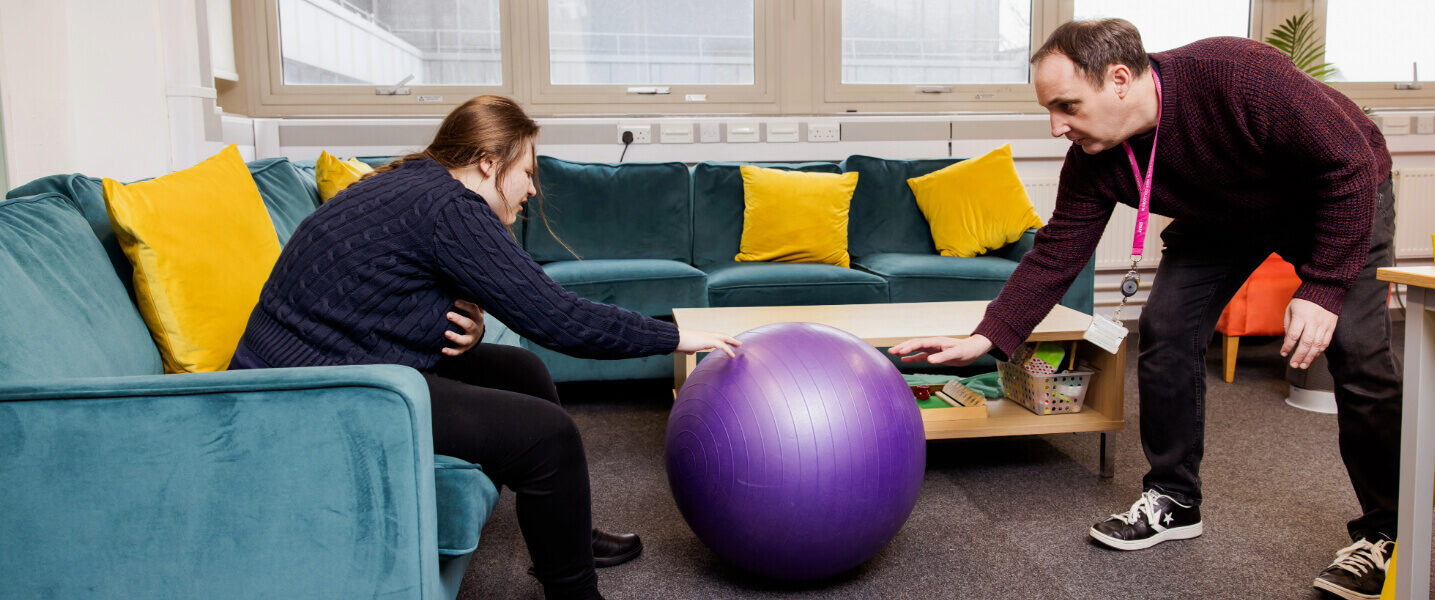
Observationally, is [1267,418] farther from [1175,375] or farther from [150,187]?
[150,187]

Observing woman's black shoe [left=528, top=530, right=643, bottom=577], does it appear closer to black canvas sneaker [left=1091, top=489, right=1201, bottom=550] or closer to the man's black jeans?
black canvas sneaker [left=1091, top=489, right=1201, bottom=550]

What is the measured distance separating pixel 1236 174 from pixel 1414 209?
3.68 m

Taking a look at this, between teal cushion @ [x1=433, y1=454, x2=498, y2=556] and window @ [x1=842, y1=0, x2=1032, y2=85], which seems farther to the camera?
window @ [x1=842, y1=0, x2=1032, y2=85]

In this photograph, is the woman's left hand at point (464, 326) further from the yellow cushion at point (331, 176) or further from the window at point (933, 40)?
the window at point (933, 40)

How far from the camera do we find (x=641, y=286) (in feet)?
9.74

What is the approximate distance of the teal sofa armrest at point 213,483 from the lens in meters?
1.04

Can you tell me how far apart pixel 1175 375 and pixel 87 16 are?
2.68 metres

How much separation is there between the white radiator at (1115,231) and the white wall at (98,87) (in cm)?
333

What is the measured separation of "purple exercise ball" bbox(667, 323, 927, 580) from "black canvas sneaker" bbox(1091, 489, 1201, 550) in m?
0.55

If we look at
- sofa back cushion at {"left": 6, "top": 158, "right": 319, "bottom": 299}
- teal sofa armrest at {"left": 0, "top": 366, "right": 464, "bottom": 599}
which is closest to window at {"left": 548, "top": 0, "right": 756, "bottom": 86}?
sofa back cushion at {"left": 6, "top": 158, "right": 319, "bottom": 299}

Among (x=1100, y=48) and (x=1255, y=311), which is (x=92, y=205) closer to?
(x=1100, y=48)

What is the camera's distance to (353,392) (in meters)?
1.05

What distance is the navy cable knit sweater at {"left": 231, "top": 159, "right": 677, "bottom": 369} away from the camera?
132 cm

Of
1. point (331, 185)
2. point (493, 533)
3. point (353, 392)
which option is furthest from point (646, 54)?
point (353, 392)
